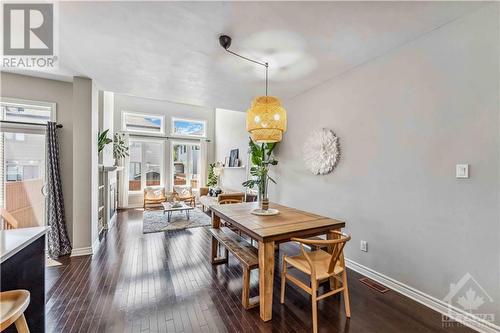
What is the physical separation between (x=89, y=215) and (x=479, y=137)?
4749 mm

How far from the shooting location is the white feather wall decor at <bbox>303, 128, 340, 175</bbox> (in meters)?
3.05

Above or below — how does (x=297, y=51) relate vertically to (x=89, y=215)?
above

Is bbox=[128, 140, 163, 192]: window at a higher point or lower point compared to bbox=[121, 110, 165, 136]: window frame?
lower

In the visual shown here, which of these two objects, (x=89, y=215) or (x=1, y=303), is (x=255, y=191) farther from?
(x=1, y=303)

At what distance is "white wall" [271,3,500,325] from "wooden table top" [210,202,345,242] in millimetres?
742

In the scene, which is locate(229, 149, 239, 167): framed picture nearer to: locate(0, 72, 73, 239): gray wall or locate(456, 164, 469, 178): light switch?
locate(0, 72, 73, 239): gray wall

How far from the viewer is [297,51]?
2414 millimetres

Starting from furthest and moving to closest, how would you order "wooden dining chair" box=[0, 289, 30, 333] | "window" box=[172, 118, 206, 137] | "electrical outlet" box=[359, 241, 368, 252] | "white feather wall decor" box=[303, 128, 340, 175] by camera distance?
1. "window" box=[172, 118, 206, 137]
2. "white feather wall decor" box=[303, 128, 340, 175]
3. "electrical outlet" box=[359, 241, 368, 252]
4. "wooden dining chair" box=[0, 289, 30, 333]

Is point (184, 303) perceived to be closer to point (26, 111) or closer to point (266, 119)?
point (266, 119)

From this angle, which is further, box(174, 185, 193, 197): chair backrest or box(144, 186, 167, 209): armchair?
box(174, 185, 193, 197): chair backrest

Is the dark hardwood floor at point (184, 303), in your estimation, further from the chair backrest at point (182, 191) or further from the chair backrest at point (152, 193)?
the chair backrest at point (182, 191)

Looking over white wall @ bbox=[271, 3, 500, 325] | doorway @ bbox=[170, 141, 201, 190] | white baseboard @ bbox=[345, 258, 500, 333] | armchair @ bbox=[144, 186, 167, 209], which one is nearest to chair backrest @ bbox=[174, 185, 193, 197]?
armchair @ bbox=[144, 186, 167, 209]

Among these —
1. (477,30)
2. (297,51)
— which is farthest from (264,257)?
(477,30)

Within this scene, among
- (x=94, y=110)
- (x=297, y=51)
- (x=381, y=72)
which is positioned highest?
(x=297, y=51)
